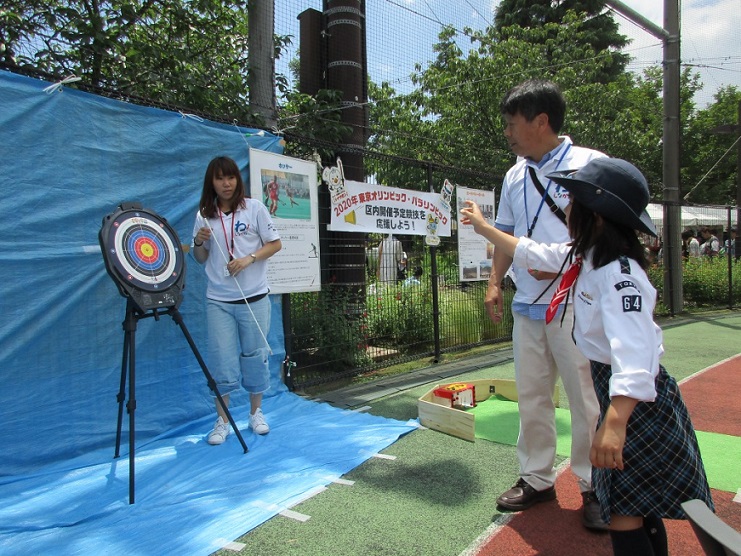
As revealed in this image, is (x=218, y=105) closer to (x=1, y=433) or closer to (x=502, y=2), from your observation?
(x=1, y=433)

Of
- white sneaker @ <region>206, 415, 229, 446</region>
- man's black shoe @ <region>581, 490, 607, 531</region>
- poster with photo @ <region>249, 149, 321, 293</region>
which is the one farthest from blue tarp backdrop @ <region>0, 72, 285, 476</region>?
man's black shoe @ <region>581, 490, 607, 531</region>

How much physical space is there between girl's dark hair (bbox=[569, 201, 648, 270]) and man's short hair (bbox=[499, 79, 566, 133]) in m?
0.86

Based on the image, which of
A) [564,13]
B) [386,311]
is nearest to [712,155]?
[564,13]

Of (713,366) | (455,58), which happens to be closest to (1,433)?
(713,366)

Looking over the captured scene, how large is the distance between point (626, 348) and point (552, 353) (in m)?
1.08

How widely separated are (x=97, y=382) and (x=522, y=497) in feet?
9.00

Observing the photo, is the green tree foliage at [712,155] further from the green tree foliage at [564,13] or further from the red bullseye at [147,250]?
the red bullseye at [147,250]

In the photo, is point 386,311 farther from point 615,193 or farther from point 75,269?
point 615,193

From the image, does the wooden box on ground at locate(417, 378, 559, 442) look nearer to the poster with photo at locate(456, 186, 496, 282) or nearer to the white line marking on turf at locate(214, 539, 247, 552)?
the white line marking on turf at locate(214, 539, 247, 552)

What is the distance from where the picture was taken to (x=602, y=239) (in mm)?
1638

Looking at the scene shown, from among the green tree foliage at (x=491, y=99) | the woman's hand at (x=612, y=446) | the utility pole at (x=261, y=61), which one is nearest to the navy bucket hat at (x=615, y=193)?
the woman's hand at (x=612, y=446)

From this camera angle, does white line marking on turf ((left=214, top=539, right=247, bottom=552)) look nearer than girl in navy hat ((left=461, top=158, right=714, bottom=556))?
No

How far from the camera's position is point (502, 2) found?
22219mm

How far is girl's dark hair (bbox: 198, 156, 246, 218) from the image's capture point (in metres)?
3.49
